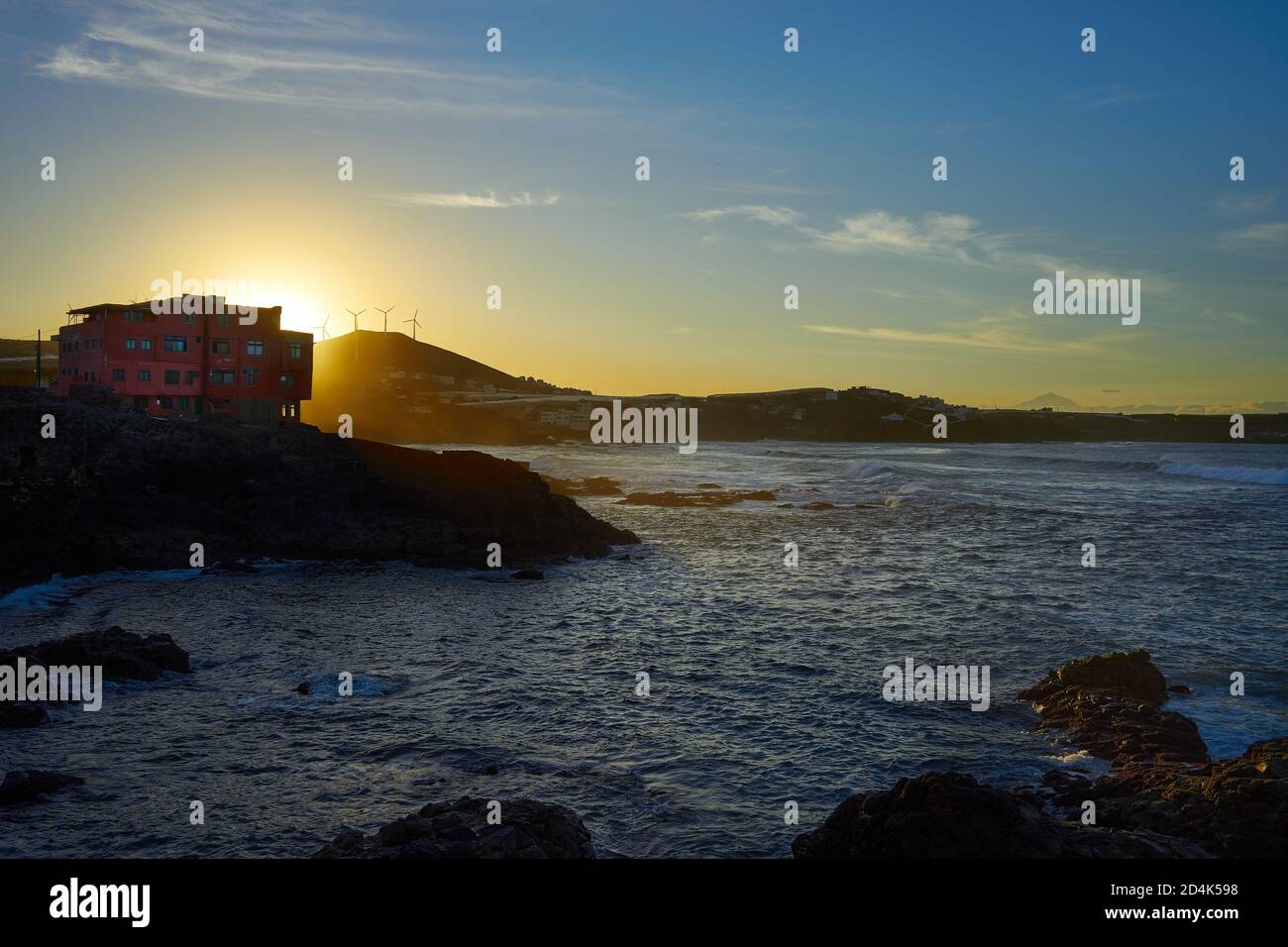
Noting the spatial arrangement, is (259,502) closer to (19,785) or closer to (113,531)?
(113,531)

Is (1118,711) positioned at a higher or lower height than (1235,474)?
lower

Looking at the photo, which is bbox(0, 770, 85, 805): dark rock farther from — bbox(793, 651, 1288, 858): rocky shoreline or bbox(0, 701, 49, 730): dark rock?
bbox(793, 651, 1288, 858): rocky shoreline

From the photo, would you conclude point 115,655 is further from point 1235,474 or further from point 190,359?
point 1235,474

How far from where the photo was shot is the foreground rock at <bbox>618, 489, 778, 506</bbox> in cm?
6874

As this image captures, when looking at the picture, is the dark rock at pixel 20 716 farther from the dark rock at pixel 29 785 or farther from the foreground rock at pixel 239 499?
the foreground rock at pixel 239 499

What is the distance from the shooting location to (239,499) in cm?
3994

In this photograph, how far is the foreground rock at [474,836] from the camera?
10.7m

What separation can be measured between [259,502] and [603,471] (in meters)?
68.2

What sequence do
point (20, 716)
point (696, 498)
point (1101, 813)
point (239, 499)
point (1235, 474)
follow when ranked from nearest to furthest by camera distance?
1. point (1101, 813)
2. point (20, 716)
3. point (239, 499)
4. point (696, 498)
5. point (1235, 474)

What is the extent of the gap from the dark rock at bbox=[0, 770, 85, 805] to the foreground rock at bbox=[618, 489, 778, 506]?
54.6 m

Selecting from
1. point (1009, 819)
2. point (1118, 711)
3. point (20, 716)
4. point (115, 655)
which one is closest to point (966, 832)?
point (1009, 819)

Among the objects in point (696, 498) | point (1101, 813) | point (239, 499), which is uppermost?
point (239, 499)

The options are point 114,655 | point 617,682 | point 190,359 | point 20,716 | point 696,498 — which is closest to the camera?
point 20,716

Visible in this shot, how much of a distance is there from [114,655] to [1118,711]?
21.5 metres
